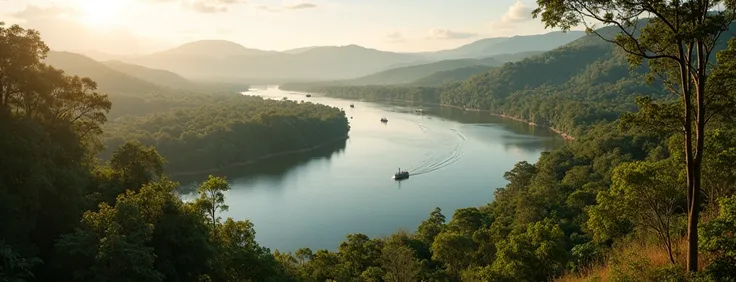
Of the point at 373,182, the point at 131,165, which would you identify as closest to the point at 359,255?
the point at 131,165

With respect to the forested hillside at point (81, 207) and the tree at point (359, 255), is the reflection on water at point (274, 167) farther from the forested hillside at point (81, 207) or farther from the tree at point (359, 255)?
the forested hillside at point (81, 207)

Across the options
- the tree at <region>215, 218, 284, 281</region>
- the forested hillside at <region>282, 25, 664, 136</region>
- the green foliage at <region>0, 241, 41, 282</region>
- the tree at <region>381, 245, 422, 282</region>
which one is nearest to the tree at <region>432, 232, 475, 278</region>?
the tree at <region>381, 245, 422, 282</region>

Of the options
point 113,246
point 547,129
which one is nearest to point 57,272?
point 113,246

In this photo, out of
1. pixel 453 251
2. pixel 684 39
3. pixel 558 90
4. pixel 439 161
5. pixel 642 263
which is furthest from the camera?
pixel 558 90

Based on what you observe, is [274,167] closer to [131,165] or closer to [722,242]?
[131,165]

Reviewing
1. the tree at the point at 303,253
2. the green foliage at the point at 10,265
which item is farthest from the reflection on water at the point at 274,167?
the green foliage at the point at 10,265

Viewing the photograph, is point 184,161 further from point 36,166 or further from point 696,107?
point 696,107
